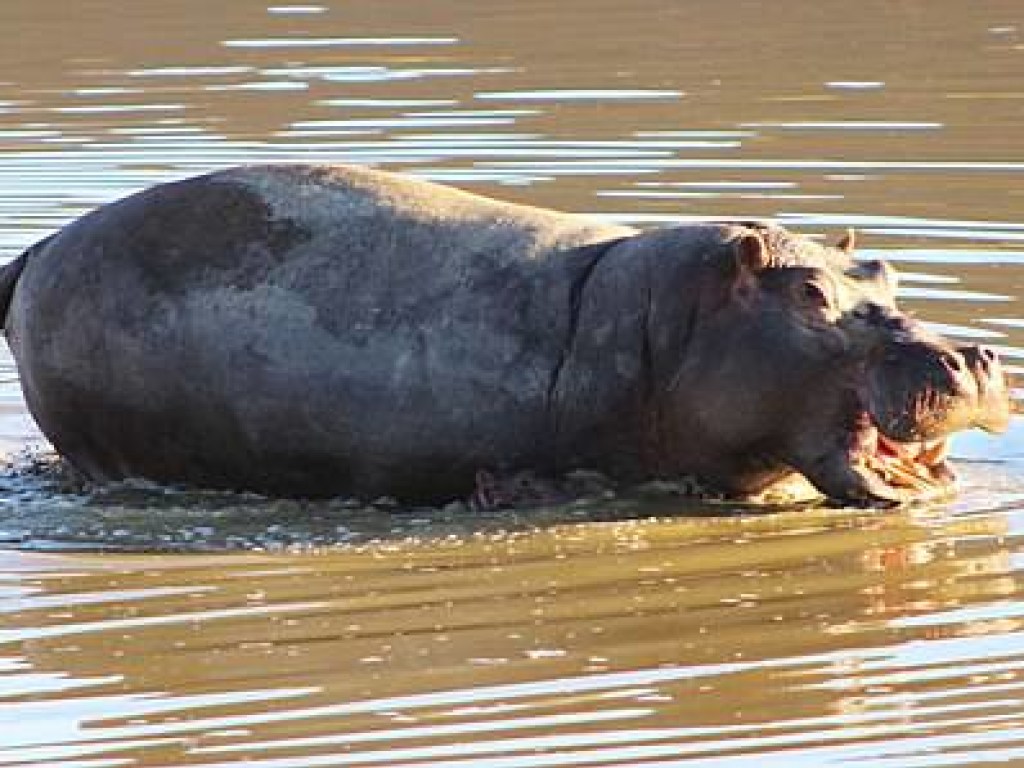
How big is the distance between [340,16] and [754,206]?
793cm

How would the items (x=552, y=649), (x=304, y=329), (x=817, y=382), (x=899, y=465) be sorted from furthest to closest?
(x=304, y=329)
(x=899, y=465)
(x=817, y=382)
(x=552, y=649)

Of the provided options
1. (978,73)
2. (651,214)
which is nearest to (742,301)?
(651,214)

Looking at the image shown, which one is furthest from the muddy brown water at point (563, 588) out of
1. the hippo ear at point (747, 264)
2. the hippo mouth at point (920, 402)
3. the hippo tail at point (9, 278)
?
the hippo ear at point (747, 264)

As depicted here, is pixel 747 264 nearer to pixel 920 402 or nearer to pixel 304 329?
pixel 920 402

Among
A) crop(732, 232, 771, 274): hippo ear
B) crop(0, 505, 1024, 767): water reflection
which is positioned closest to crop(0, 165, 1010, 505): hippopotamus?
crop(732, 232, 771, 274): hippo ear

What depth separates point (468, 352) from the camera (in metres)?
9.44

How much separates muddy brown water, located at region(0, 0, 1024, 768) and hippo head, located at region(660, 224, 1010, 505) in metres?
0.16

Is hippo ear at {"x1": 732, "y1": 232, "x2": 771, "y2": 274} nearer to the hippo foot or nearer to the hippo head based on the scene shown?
the hippo head

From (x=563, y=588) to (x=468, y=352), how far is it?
1262 mm

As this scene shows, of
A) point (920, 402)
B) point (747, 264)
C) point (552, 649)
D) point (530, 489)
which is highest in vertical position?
point (747, 264)

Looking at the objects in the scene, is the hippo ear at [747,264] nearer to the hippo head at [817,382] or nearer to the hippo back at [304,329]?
the hippo head at [817,382]

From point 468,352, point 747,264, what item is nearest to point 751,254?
point 747,264

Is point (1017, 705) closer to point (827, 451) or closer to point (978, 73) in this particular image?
point (827, 451)

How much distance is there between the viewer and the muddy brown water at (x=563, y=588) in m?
6.86
